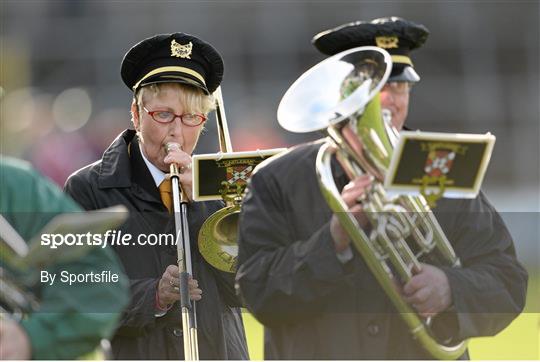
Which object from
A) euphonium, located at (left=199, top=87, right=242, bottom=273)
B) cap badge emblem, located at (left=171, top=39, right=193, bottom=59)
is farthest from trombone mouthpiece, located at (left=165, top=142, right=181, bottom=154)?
cap badge emblem, located at (left=171, top=39, right=193, bottom=59)

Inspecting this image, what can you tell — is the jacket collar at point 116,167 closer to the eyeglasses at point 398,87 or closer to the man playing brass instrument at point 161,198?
the man playing brass instrument at point 161,198

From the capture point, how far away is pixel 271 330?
4.78 meters

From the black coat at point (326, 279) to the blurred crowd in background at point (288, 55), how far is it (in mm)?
13747

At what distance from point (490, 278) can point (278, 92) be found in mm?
14891

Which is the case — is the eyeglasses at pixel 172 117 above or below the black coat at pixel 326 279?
above

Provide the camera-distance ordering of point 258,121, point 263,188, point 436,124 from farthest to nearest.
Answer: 1. point 436,124
2. point 258,121
3. point 263,188

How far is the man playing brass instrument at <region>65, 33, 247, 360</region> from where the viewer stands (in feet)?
18.9

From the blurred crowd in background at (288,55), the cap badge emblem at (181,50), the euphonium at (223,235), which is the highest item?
the blurred crowd in background at (288,55)

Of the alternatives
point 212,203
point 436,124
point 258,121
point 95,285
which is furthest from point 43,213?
point 436,124

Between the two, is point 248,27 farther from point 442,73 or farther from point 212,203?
point 212,203

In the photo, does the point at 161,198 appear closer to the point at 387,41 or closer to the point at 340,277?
the point at 387,41

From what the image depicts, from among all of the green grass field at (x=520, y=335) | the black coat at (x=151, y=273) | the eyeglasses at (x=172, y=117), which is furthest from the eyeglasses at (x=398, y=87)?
the black coat at (x=151, y=273)

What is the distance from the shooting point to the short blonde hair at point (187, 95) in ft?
19.2

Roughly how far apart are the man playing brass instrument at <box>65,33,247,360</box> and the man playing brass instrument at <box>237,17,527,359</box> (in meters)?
1.00
